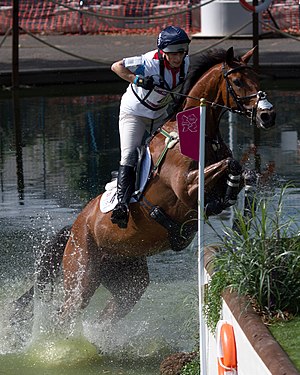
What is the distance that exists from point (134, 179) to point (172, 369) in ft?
4.95

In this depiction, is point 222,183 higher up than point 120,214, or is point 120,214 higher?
point 222,183

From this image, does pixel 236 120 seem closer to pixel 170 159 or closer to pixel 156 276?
pixel 156 276

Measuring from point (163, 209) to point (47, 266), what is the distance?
139 centimetres

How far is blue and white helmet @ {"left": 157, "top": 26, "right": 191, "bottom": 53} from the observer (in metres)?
7.76

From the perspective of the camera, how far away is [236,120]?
17.3 m

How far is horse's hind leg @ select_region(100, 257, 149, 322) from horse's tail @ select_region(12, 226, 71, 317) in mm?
470

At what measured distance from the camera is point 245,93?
25.0 ft

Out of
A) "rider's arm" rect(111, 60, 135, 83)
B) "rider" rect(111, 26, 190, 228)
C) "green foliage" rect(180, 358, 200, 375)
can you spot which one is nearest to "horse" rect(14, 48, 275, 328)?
"rider" rect(111, 26, 190, 228)

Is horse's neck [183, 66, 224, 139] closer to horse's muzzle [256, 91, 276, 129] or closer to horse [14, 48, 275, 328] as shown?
horse [14, 48, 275, 328]

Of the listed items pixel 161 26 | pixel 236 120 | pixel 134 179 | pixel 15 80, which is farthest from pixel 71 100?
pixel 134 179

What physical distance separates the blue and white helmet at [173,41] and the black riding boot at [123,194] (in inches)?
39.0

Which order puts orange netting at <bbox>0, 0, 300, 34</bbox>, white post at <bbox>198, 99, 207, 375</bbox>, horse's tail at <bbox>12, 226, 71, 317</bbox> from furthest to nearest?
1. orange netting at <bbox>0, 0, 300, 34</bbox>
2. horse's tail at <bbox>12, 226, 71, 317</bbox>
3. white post at <bbox>198, 99, 207, 375</bbox>

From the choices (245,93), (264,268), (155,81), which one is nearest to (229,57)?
(245,93)

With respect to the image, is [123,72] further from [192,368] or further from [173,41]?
[192,368]
